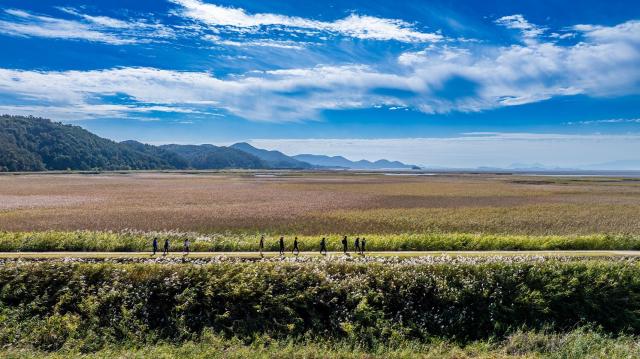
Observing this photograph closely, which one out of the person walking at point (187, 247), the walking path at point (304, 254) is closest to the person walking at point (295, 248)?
the walking path at point (304, 254)

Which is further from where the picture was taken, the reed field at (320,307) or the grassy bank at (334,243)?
the grassy bank at (334,243)

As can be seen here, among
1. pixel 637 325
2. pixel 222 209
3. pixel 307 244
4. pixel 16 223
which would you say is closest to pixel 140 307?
pixel 307 244

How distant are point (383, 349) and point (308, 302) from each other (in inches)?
182

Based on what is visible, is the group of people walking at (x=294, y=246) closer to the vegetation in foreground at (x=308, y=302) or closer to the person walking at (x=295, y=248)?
the person walking at (x=295, y=248)

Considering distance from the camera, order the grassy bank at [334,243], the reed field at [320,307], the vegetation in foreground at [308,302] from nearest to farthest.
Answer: the reed field at [320,307] < the vegetation in foreground at [308,302] < the grassy bank at [334,243]

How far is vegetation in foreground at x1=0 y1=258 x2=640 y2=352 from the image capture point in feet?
68.6

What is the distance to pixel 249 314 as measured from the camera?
72.1ft

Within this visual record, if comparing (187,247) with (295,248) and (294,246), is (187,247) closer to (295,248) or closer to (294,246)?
(294,246)

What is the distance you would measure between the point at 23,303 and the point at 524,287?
2692cm

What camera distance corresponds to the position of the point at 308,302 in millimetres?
22469

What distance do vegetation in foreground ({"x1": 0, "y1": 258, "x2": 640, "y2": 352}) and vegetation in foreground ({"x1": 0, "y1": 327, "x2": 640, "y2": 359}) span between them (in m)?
0.48

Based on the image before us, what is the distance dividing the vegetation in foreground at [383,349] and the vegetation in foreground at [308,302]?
479 mm

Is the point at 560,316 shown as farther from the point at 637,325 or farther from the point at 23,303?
the point at 23,303

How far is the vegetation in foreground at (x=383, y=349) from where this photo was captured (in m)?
19.0
